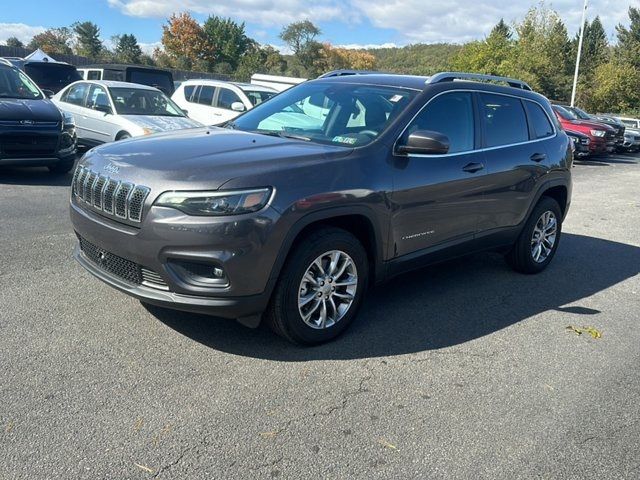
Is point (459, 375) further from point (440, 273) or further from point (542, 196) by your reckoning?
point (542, 196)

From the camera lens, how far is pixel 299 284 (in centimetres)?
371

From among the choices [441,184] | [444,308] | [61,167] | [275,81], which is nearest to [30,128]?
[61,167]

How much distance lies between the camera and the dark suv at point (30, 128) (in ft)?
27.9

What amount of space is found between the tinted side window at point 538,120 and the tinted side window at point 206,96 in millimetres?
9683

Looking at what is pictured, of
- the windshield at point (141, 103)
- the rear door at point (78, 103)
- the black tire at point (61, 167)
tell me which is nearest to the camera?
the black tire at point (61, 167)

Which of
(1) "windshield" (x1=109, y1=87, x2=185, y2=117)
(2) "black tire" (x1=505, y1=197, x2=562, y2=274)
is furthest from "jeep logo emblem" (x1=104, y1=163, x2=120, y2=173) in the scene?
(1) "windshield" (x1=109, y1=87, x2=185, y2=117)

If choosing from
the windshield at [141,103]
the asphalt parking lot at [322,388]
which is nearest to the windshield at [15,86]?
the windshield at [141,103]

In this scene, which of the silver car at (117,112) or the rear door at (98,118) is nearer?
the silver car at (117,112)

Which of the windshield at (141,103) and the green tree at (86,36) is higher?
the green tree at (86,36)

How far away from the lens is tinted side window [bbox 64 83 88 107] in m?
11.5

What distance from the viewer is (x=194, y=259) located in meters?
3.39

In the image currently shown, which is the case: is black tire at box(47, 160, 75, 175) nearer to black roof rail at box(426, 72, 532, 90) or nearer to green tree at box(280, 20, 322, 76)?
black roof rail at box(426, 72, 532, 90)

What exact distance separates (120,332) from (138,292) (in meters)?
0.52

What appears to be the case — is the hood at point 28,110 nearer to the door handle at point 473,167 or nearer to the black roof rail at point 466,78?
the black roof rail at point 466,78
